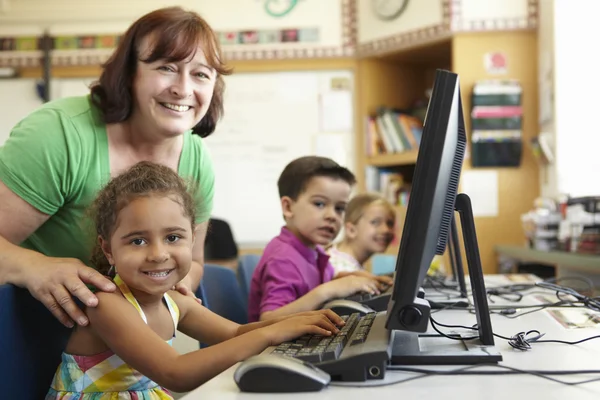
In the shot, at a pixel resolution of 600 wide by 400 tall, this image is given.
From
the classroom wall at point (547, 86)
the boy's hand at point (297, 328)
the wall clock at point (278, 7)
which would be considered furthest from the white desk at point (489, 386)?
the wall clock at point (278, 7)

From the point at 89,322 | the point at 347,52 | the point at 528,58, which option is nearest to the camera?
the point at 89,322

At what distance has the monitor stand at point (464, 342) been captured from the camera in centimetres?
97

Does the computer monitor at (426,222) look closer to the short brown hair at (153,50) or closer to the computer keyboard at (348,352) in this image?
the computer keyboard at (348,352)

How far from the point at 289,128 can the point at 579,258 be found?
8.57ft

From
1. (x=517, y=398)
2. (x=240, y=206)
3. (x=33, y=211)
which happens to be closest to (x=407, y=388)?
(x=517, y=398)

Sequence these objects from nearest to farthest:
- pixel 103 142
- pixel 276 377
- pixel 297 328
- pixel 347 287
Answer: pixel 276 377
pixel 297 328
pixel 103 142
pixel 347 287

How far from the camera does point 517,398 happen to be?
0.78m

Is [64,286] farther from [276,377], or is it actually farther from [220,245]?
[220,245]

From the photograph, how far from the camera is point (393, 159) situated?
4.63m

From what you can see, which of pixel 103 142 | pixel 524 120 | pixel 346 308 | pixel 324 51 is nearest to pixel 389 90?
pixel 324 51

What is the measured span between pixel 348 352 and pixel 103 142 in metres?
0.83

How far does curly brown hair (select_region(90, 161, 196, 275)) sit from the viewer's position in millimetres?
1247

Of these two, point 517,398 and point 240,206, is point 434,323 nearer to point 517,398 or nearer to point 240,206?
point 517,398

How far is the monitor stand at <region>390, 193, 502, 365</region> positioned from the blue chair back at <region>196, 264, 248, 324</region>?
916mm
